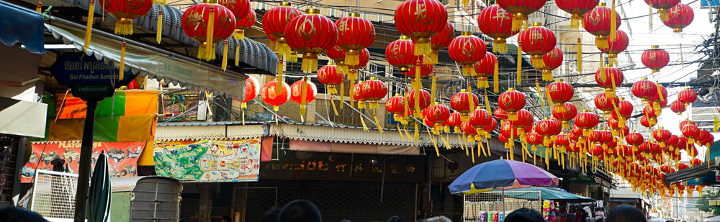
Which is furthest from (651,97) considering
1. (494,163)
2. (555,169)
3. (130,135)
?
(555,169)

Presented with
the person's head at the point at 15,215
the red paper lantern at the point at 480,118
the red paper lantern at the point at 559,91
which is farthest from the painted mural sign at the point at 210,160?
the person's head at the point at 15,215

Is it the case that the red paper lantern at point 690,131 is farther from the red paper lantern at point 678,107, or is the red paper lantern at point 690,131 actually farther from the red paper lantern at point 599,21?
the red paper lantern at point 599,21

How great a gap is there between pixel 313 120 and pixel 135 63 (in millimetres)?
12486

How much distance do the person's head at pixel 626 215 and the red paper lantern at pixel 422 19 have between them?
3.93 metres

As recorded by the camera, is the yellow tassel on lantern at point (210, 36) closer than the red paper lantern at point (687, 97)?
Yes

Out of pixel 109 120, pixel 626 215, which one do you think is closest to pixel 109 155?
pixel 109 120

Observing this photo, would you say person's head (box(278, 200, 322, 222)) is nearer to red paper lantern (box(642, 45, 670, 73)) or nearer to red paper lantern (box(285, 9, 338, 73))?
red paper lantern (box(285, 9, 338, 73))

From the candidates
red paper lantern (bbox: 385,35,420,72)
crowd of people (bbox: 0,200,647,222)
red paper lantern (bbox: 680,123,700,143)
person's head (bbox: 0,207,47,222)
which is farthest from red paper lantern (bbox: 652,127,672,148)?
person's head (bbox: 0,207,47,222)

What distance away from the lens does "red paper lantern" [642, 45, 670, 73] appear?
13922mm

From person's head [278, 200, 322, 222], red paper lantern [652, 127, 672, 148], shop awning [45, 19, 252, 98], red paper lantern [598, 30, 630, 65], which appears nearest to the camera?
person's head [278, 200, 322, 222]

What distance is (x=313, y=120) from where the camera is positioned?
2012cm

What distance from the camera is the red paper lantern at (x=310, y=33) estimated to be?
859 cm

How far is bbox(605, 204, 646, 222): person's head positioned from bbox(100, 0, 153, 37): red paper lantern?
510cm

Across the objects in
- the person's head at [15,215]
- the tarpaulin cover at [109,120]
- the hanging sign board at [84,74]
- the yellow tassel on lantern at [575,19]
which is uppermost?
the yellow tassel on lantern at [575,19]
